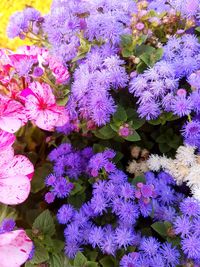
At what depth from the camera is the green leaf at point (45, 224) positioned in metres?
1.36

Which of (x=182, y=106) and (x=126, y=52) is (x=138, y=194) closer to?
(x=182, y=106)

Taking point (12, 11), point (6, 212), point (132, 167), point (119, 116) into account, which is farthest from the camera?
point (12, 11)

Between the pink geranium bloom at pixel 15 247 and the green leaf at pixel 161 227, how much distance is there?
0.33 metres

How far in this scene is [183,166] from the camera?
1395 mm

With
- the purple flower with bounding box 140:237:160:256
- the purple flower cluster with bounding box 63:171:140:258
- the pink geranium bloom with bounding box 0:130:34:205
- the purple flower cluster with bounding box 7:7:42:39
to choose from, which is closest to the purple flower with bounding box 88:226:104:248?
the purple flower cluster with bounding box 63:171:140:258

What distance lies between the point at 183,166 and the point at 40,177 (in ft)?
1.61

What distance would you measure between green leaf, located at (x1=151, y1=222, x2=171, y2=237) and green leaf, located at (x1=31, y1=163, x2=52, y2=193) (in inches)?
18.4

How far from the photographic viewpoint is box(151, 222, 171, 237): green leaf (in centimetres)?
125

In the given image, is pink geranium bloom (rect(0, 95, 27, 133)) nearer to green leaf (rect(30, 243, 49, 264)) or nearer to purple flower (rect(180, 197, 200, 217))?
green leaf (rect(30, 243, 49, 264))

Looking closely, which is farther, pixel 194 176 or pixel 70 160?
pixel 70 160

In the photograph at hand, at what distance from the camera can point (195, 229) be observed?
1.20 meters

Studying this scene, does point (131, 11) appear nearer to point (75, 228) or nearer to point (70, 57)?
point (70, 57)

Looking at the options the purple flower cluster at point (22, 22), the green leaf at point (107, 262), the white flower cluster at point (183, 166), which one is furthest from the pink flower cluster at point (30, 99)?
the green leaf at point (107, 262)

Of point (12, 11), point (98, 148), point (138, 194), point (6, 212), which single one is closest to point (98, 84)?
point (98, 148)
